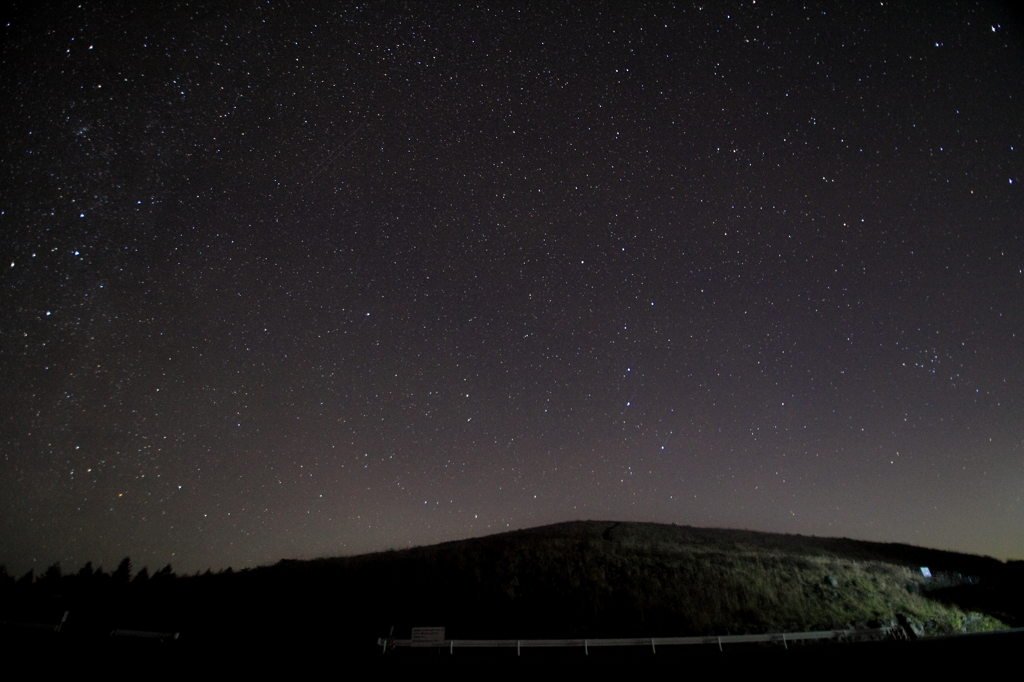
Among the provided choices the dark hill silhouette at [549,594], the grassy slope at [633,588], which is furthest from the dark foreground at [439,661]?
the grassy slope at [633,588]

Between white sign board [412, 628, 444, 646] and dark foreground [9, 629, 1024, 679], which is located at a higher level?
dark foreground [9, 629, 1024, 679]

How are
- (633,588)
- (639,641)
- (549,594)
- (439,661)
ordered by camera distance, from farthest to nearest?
(633,588), (549,594), (639,641), (439,661)

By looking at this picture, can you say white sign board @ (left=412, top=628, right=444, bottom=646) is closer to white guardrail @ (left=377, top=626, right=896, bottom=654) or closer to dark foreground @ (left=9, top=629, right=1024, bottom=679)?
white guardrail @ (left=377, top=626, right=896, bottom=654)

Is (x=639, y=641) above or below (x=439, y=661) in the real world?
below

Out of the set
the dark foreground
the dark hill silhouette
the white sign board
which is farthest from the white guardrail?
the dark foreground

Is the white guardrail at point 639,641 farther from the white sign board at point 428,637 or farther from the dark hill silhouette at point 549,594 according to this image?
the dark hill silhouette at point 549,594

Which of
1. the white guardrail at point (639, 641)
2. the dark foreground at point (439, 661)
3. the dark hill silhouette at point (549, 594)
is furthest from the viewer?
the dark hill silhouette at point (549, 594)

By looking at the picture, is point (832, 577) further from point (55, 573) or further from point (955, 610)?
point (55, 573)

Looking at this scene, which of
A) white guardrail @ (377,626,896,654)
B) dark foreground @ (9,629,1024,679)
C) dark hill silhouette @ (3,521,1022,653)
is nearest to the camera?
dark foreground @ (9,629,1024,679)

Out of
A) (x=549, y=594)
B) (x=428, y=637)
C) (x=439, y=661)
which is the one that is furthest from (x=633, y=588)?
(x=439, y=661)

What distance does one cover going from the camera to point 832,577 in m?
17.2

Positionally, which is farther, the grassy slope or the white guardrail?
the grassy slope

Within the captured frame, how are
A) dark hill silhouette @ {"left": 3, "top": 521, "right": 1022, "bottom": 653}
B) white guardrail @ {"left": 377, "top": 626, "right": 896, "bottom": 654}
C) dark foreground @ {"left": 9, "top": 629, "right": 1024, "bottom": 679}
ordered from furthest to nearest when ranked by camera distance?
dark hill silhouette @ {"left": 3, "top": 521, "right": 1022, "bottom": 653} < white guardrail @ {"left": 377, "top": 626, "right": 896, "bottom": 654} < dark foreground @ {"left": 9, "top": 629, "right": 1024, "bottom": 679}

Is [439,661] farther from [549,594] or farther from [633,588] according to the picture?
[633,588]
